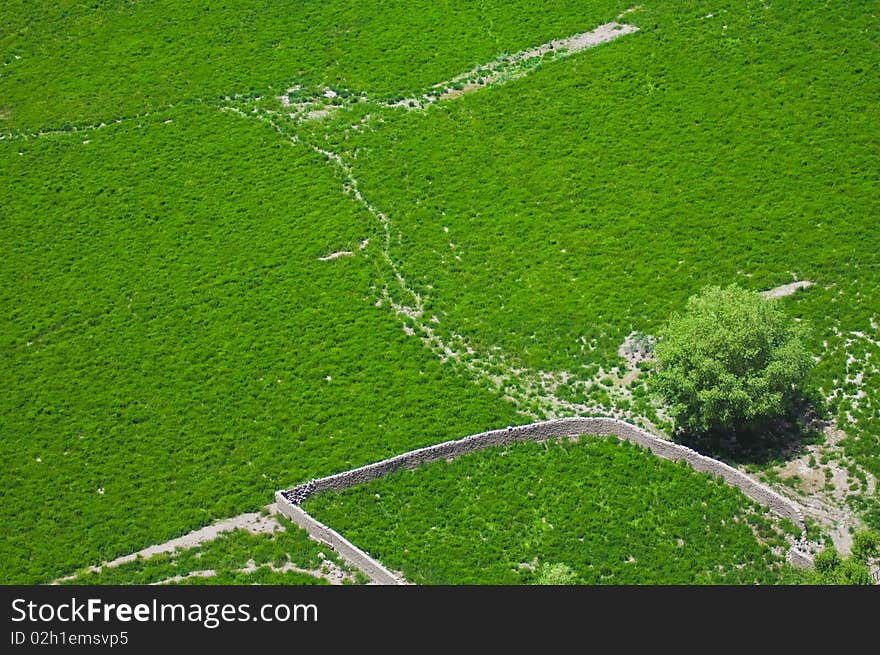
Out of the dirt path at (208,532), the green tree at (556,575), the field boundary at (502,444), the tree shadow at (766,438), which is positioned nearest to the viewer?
the green tree at (556,575)

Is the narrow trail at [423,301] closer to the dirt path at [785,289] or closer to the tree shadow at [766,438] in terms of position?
the tree shadow at [766,438]

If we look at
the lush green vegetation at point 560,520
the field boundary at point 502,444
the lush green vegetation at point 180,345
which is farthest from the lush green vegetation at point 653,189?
the lush green vegetation at point 560,520

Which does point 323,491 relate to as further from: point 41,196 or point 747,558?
point 41,196

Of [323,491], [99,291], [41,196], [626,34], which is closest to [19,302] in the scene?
[99,291]

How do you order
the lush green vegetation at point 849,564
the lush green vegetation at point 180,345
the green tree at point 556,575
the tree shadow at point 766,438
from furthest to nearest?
the lush green vegetation at point 180,345 → the tree shadow at point 766,438 → the green tree at point 556,575 → the lush green vegetation at point 849,564

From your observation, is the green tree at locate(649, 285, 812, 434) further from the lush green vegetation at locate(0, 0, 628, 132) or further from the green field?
the lush green vegetation at locate(0, 0, 628, 132)
